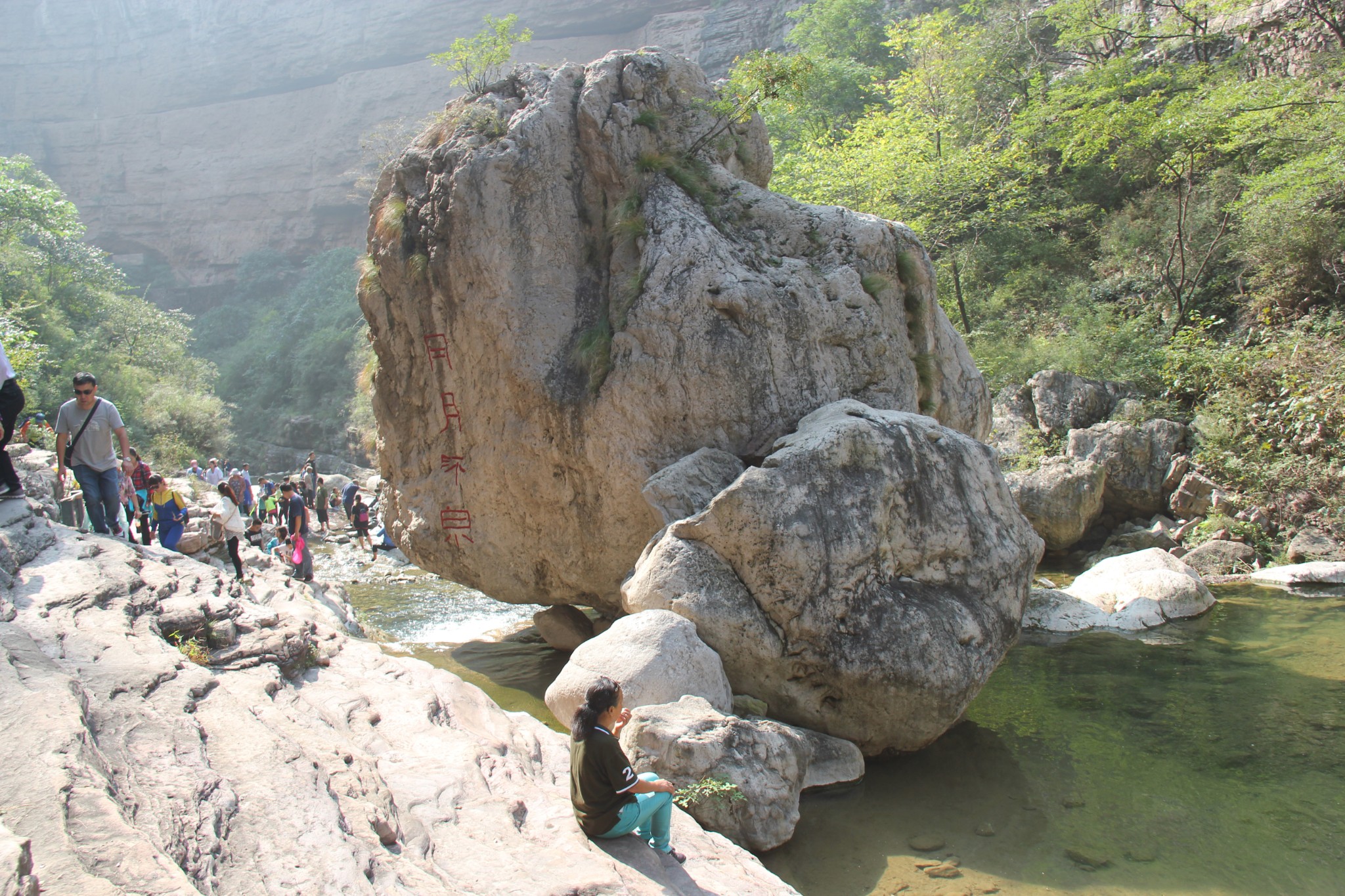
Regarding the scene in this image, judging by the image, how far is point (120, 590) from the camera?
19.4 feet

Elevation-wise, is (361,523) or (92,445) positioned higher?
(92,445)

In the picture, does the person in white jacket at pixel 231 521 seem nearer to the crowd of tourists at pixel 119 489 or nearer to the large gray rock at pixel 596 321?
the crowd of tourists at pixel 119 489

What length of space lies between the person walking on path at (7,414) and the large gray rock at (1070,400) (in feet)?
57.2

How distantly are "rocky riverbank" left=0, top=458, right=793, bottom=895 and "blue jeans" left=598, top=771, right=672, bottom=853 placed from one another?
0.11m

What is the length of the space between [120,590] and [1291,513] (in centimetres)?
1631

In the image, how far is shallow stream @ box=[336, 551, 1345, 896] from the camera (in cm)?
531

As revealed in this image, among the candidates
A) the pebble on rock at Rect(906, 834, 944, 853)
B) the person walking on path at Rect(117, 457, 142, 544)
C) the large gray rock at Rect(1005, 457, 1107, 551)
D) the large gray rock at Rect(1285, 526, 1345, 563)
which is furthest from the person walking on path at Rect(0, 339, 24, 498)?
the large gray rock at Rect(1285, 526, 1345, 563)

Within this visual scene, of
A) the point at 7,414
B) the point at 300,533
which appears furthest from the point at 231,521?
the point at 7,414

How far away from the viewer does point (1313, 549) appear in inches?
511

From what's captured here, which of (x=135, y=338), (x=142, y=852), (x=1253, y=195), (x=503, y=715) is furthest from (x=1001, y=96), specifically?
(x=135, y=338)

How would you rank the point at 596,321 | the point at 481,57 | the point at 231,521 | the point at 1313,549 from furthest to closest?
1. the point at 1313,549
2. the point at 481,57
3. the point at 231,521
4. the point at 596,321

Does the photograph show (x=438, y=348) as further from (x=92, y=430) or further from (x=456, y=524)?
(x=92, y=430)

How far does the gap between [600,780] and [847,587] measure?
3.21 meters

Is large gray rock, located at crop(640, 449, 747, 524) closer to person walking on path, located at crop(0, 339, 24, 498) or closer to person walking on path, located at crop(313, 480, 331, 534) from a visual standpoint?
person walking on path, located at crop(0, 339, 24, 498)
